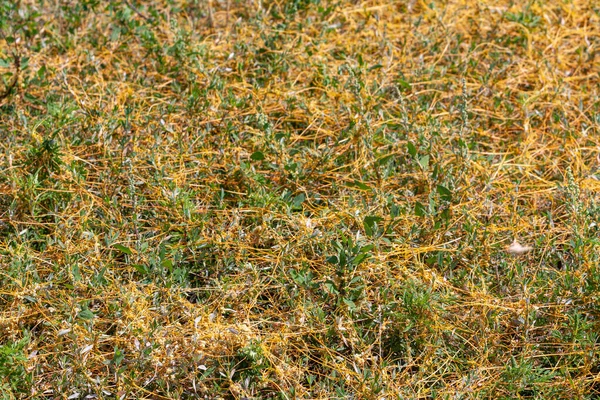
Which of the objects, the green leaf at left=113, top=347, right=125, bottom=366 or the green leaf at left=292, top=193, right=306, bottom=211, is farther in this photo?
the green leaf at left=292, top=193, right=306, bottom=211

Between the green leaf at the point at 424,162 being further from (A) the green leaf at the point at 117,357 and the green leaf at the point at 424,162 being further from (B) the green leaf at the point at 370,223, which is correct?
(A) the green leaf at the point at 117,357

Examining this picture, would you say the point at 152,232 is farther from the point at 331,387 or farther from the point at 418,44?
the point at 418,44

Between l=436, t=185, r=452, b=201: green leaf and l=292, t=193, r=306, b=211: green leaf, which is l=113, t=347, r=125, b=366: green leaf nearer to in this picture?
l=292, t=193, r=306, b=211: green leaf

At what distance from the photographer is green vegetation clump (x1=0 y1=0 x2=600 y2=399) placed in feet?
10.4

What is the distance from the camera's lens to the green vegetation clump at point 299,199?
3164mm

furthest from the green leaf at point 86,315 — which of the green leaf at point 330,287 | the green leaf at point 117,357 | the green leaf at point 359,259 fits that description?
the green leaf at point 359,259

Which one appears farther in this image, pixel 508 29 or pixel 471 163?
pixel 508 29

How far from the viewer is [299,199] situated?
3.78 metres

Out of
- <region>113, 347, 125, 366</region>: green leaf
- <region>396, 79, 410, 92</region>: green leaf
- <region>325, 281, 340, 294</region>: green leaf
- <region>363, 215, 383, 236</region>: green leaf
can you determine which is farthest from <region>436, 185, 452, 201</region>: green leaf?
<region>113, 347, 125, 366</region>: green leaf

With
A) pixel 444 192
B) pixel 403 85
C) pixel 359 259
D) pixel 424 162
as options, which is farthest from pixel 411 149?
pixel 359 259

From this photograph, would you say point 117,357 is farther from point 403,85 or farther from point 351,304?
point 403,85

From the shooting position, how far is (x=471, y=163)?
3.93 m

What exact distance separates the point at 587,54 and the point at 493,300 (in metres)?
2.02

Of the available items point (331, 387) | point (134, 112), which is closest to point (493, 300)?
point (331, 387)
